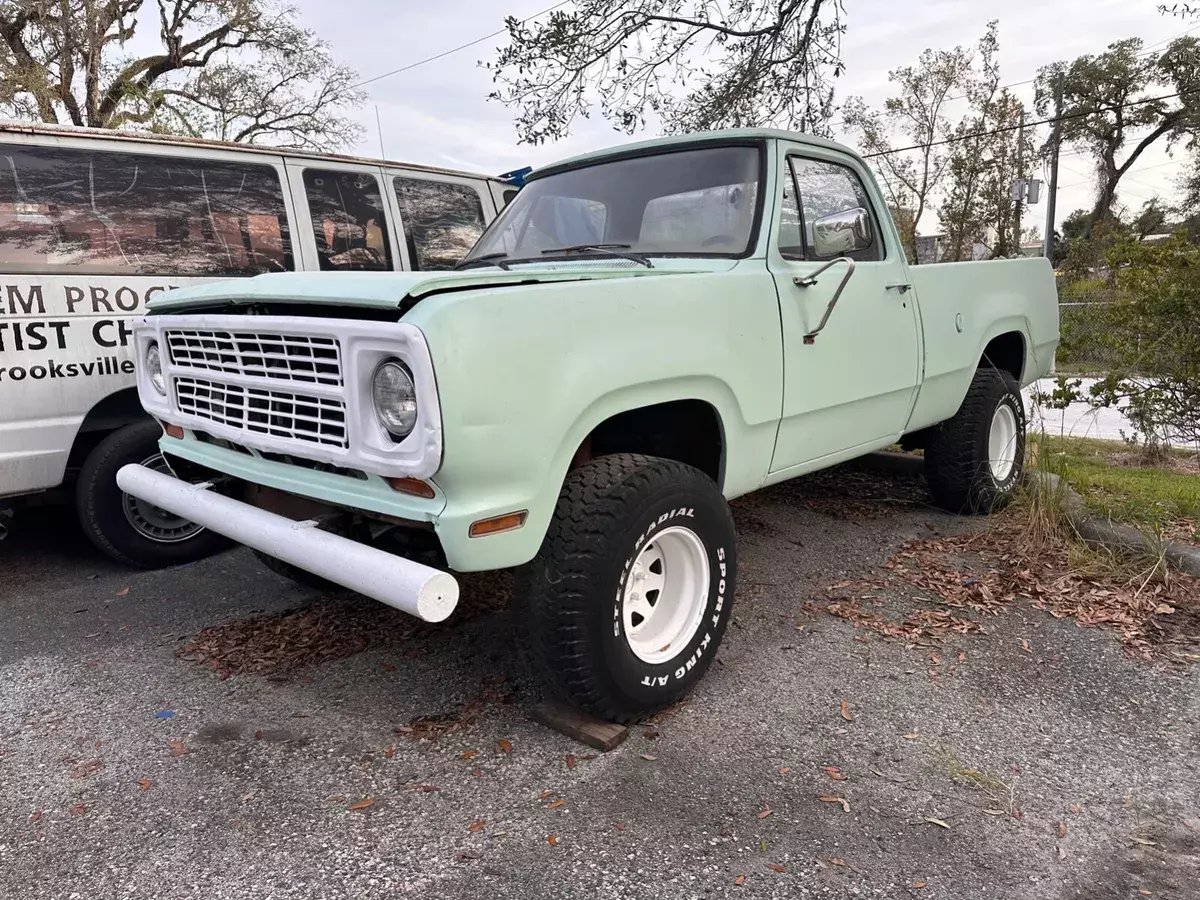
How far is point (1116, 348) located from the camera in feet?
23.0

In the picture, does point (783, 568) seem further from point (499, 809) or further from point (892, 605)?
point (499, 809)

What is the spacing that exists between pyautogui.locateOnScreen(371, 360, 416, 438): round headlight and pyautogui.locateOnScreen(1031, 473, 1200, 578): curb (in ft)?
11.8

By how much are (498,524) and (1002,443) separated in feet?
13.1

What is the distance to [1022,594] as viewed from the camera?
398 centimetres

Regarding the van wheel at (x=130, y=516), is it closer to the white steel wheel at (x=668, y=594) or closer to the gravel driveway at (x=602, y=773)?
the gravel driveway at (x=602, y=773)

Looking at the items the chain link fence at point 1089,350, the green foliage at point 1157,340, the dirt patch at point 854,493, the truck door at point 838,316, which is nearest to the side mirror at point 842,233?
the truck door at point 838,316

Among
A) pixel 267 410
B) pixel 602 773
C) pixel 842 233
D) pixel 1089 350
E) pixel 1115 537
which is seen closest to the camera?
pixel 602 773

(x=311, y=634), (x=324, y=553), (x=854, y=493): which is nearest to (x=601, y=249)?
(x=324, y=553)

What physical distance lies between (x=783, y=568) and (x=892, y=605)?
626 millimetres

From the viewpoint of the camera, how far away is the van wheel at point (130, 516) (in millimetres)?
4203

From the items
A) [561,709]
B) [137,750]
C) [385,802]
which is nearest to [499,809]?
[385,802]

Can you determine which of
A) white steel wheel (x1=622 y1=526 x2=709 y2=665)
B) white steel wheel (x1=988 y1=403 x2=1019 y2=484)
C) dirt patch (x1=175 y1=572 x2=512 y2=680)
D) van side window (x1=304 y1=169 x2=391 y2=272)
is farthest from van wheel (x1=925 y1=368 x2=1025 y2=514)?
van side window (x1=304 y1=169 x2=391 y2=272)

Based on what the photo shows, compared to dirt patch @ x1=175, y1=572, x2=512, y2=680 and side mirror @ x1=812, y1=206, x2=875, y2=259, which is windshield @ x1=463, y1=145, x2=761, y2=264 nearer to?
side mirror @ x1=812, y1=206, x2=875, y2=259

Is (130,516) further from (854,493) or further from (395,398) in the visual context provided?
(854,493)
